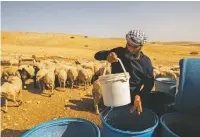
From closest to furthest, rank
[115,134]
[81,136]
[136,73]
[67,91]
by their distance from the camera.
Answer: [115,134], [81,136], [136,73], [67,91]

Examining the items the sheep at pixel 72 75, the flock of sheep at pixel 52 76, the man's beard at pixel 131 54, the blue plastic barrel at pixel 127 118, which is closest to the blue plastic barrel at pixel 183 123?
the blue plastic barrel at pixel 127 118

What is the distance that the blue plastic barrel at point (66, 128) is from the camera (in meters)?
2.87

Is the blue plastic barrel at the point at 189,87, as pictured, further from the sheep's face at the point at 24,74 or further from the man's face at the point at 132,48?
the sheep's face at the point at 24,74

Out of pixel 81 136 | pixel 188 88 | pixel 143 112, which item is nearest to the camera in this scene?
pixel 188 88

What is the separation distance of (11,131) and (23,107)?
5.34ft

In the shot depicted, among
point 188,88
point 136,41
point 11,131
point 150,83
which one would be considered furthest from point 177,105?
point 11,131

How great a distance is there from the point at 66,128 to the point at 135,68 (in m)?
1.31

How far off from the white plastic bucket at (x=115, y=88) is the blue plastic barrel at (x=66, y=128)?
40 cm

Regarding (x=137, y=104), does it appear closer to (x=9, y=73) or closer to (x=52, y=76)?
(x=52, y=76)

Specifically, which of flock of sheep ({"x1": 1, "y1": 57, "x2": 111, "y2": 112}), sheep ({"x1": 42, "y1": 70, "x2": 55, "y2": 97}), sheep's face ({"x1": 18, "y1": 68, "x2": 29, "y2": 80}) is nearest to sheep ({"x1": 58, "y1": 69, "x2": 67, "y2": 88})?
flock of sheep ({"x1": 1, "y1": 57, "x2": 111, "y2": 112})

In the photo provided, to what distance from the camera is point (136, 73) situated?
137 inches

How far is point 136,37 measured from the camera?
10.0 ft

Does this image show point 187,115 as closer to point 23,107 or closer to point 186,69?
point 186,69

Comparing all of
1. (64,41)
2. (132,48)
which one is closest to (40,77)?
(132,48)
